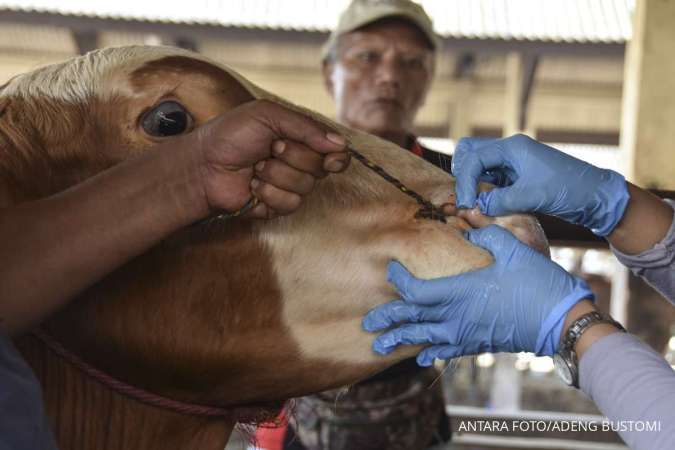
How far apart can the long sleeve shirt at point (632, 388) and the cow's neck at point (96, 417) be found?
2.74 ft

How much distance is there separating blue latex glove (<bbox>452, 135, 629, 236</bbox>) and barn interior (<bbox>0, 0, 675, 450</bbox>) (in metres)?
0.41

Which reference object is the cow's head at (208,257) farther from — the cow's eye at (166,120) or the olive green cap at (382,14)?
the olive green cap at (382,14)

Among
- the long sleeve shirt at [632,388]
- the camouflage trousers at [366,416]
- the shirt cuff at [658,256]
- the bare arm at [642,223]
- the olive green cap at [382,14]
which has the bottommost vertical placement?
the camouflage trousers at [366,416]

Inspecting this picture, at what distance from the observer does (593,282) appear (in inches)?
508

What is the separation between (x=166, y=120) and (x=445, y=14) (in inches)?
261

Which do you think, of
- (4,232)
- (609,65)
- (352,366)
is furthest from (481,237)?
(609,65)

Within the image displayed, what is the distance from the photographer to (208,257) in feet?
5.04

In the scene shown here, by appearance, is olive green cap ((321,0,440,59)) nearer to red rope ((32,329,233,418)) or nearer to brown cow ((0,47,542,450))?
brown cow ((0,47,542,450))

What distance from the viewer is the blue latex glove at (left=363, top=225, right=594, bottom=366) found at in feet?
5.03

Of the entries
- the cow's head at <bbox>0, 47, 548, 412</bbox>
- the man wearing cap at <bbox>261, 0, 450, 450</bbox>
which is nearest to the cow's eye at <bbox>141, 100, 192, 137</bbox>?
the cow's head at <bbox>0, 47, 548, 412</bbox>

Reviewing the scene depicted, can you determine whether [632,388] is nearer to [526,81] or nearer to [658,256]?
[658,256]

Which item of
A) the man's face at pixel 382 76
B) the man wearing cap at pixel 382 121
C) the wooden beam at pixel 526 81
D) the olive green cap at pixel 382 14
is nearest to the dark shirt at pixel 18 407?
the man wearing cap at pixel 382 121

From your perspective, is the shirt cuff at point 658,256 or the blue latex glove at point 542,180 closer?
the blue latex glove at point 542,180

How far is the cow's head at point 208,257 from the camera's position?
152 cm
